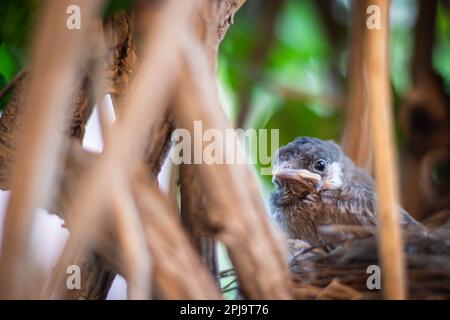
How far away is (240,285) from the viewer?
0.95 metres

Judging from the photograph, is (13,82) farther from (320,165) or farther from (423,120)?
(423,120)

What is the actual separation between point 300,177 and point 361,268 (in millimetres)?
357

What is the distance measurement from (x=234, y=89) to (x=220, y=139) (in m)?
1.27

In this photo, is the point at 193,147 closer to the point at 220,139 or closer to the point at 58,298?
the point at 220,139

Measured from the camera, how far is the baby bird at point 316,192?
59.4 inches

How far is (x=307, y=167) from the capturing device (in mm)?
1523

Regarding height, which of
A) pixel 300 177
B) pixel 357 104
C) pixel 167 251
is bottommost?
pixel 167 251

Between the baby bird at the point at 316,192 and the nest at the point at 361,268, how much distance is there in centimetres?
19

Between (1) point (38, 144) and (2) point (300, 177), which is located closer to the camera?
(1) point (38, 144)

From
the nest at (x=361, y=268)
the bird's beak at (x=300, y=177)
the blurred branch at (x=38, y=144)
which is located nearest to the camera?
the blurred branch at (x=38, y=144)

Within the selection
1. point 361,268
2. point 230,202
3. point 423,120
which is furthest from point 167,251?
point 423,120

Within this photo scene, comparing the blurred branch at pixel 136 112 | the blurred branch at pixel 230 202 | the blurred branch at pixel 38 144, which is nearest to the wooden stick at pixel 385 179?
the blurred branch at pixel 230 202

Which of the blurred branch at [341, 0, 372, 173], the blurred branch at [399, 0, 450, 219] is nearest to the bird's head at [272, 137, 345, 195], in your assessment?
the blurred branch at [341, 0, 372, 173]

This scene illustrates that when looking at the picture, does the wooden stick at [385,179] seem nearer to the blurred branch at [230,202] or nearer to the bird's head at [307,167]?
the blurred branch at [230,202]
